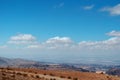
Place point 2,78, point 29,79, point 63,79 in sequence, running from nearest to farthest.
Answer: point 2,78
point 29,79
point 63,79

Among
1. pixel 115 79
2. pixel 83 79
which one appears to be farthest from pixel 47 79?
pixel 115 79

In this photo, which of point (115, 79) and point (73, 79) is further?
point (115, 79)

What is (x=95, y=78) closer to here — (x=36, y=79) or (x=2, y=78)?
(x=36, y=79)

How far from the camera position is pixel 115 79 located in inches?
2376

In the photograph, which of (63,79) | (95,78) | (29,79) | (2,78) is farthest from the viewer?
(95,78)

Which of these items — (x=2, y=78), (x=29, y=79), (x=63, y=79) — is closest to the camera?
(x=2, y=78)

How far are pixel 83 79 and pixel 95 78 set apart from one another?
462 centimetres

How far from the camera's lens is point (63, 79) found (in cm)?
5184

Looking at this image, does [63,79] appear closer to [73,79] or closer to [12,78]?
[73,79]

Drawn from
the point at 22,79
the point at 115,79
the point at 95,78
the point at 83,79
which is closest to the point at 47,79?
the point at 22,79

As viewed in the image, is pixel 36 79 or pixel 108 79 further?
pixel 108 79

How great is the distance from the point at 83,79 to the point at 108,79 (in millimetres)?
7668

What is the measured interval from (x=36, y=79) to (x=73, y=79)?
881cm

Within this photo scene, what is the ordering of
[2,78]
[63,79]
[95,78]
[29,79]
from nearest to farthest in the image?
1. [2,78]
2. [29,79]
3. [63,79]
4. [95,78]
